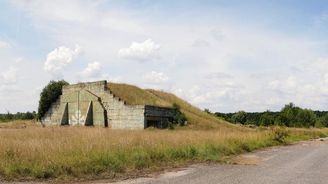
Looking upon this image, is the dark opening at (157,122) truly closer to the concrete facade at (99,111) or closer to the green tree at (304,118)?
the concrete facade at (99,111)

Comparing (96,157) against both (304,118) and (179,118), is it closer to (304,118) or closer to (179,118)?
(179,118)

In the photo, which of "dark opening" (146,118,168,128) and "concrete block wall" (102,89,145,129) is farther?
"dark opening" (146,118,168,128)

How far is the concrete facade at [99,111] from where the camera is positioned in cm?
4053

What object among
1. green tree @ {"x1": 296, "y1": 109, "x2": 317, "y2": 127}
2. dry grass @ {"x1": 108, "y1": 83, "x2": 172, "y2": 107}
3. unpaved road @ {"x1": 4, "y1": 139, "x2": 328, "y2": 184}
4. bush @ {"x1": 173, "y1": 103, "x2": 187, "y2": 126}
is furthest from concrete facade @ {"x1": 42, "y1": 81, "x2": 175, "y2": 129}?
green tree @ {"x1": 296, "y1": 109, "x2": 317, "y2": 127}

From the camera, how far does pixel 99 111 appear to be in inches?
1734

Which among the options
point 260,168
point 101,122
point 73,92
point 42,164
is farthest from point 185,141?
point 73,92

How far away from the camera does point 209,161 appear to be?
59.4 ft

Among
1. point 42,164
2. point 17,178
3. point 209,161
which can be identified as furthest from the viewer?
point 209,161

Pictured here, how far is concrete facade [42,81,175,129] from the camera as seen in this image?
133 ft

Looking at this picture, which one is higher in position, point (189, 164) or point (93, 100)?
point (93, 100)

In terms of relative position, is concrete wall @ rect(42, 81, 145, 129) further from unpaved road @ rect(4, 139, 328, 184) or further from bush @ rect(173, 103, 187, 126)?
unpaved road @ rect(4, 139, 328, 184)

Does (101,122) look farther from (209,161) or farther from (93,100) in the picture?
(209,161)

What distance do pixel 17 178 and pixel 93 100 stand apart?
Result: 32.9 meters

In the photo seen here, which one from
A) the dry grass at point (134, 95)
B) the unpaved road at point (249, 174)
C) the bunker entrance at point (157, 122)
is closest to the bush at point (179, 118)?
the bunker entrance at point (157, 122)
